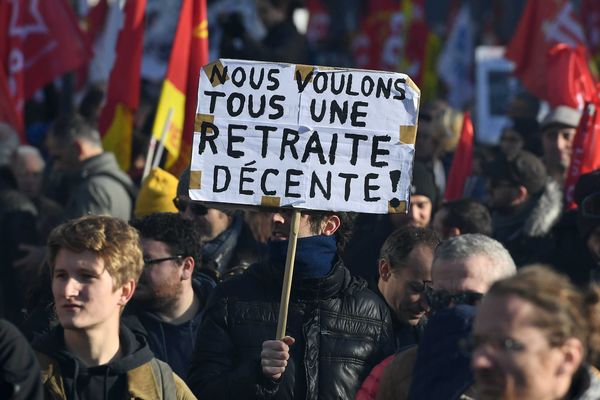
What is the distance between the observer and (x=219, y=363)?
199 inches

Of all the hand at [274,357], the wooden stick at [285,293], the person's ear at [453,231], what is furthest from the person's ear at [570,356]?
the person's ear at [453,231]

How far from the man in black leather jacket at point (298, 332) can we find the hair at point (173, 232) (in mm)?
928

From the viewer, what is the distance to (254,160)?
5.36 meters

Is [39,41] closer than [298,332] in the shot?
No

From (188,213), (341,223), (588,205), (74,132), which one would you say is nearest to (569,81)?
(74,132)

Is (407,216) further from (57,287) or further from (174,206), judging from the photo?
(57,287)

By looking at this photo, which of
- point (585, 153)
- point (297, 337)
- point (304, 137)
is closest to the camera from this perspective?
point (297, 337)

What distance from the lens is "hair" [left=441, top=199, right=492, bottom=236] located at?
733 cm

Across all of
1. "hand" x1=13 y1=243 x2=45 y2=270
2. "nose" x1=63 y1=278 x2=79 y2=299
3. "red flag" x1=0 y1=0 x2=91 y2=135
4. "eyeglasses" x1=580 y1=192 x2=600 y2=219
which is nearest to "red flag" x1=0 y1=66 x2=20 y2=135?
"red flag" x1=0 y1=0 x2=91 y2=135

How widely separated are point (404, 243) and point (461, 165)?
12.0 feet

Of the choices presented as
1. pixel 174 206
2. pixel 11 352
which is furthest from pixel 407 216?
pixel 11 352

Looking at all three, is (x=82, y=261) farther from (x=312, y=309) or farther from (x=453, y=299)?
(x=453, y=299)

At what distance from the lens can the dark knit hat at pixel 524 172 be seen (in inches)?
333

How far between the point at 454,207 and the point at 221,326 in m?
2.67
